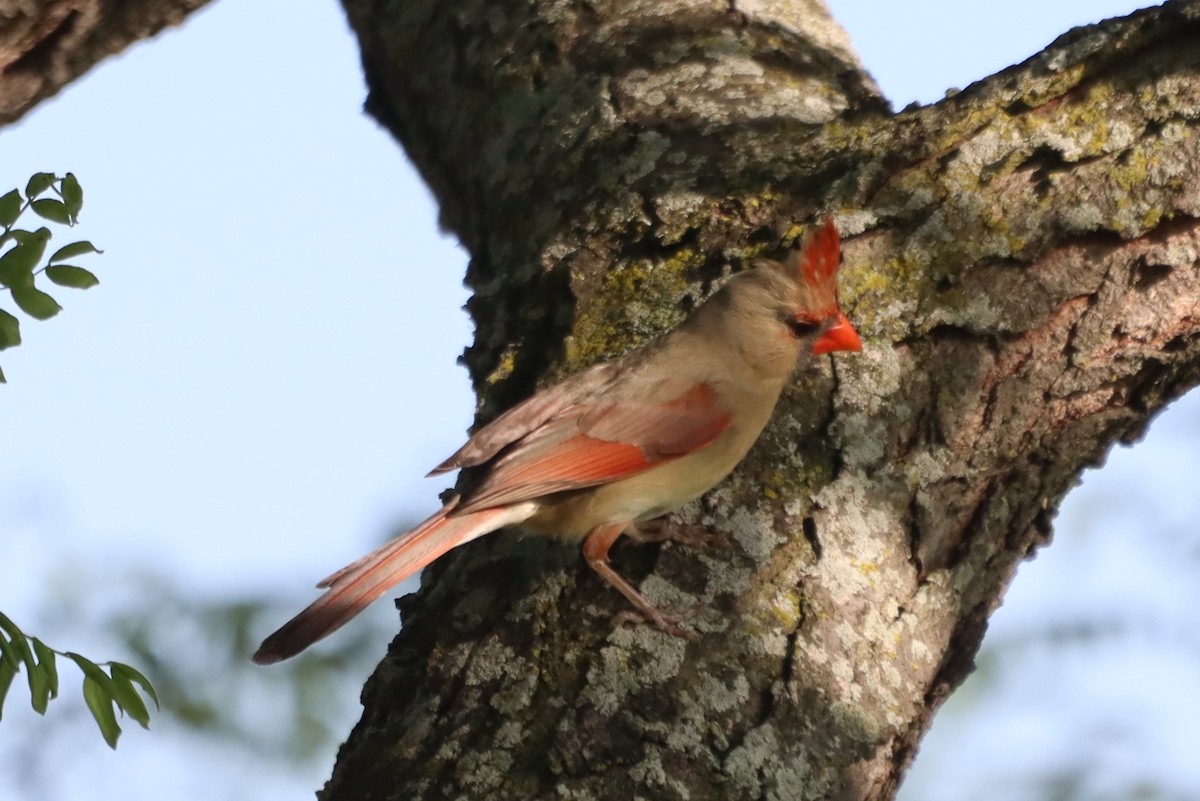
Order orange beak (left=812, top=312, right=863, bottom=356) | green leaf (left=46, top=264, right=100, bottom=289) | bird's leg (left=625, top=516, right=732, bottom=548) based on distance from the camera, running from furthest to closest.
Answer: orange beak (left=812, top=312, right=863, bottom=356) < bird's leg (left=625, top=516, right=732, bottom=548) < green leaf (left=46, top=264, right=100, bottom=289)

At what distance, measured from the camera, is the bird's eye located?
300cm

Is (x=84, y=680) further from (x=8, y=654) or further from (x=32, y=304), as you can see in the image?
(x=32, y=304)

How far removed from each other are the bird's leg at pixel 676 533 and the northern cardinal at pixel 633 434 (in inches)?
1.0

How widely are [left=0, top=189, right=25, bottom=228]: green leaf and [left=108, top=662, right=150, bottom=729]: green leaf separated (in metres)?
Answer: 0.64

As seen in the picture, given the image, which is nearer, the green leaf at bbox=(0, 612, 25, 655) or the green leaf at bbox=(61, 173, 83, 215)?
the green leaf at bbox=(0, 612, 25, 655)

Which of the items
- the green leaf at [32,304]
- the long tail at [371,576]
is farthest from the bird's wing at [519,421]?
the green leaf at [32,304]

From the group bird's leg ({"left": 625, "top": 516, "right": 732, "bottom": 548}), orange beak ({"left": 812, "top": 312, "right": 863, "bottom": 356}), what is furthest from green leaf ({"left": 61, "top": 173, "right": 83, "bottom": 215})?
orange beak ({"left": 812, "top": 312, "right": 863, "bottom": 356})

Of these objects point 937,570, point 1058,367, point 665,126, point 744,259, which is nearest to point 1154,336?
point 1058,367

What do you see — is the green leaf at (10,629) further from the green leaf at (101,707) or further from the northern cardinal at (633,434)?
the northern cardinal at (633,434)

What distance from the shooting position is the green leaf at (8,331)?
1852 mm

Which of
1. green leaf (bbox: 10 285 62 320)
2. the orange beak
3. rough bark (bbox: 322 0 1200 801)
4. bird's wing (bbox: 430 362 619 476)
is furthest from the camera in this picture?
bird's wing (bbox: 430 362 619 476)

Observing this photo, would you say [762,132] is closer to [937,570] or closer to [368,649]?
[937,570]

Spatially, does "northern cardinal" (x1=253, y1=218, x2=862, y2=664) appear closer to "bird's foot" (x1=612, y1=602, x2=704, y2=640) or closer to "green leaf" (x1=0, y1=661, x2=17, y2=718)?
"bird's foot" (x1=612, y1=602, x2=704, y2=640)

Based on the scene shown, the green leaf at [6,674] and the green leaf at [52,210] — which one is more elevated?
the green leaf at [52,210]
